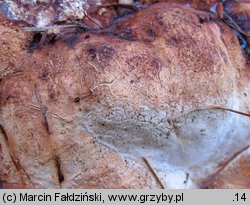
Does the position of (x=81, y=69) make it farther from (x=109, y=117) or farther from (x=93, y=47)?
(x=109, y=117)

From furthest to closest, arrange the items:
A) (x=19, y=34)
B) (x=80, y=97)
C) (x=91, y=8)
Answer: (x=91, y=8), (x=19, y=34), (x=80, y=97)

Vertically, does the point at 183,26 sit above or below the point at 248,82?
above

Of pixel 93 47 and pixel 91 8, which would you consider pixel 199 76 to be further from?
pixel 91 8

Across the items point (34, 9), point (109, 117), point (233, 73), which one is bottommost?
point (109, 117)

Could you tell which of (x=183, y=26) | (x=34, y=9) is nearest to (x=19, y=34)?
(x=34, y=9)

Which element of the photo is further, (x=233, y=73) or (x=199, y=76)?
(x=233, y=73)

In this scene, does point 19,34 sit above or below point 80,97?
above

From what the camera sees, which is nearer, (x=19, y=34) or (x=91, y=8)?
(x=19, y=34)

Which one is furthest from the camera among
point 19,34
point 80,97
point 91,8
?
point 91,8

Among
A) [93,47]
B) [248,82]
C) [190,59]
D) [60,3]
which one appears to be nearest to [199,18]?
[190,59]
